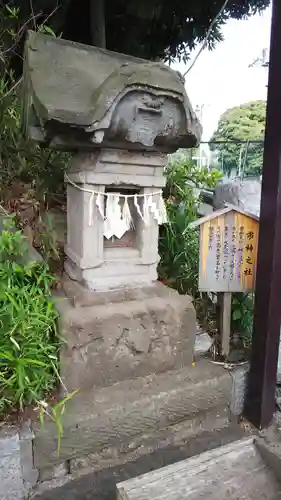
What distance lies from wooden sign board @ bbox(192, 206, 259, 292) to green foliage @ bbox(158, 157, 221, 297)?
68 cm

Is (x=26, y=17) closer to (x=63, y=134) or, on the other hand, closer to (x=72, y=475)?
(x=63, y=134)

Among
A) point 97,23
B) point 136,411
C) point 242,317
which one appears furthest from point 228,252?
point 97,23

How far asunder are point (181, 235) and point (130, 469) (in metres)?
1.95

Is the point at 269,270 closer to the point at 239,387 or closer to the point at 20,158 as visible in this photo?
→ the point at 239,387

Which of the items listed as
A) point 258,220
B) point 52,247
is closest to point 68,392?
point 52,247

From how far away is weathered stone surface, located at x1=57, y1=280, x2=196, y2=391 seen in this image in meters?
2.02

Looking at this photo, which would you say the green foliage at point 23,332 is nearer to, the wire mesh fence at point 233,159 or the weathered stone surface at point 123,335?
the weathered stone surface at point 123,335

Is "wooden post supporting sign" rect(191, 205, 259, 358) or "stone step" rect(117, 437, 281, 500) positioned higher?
"wooden post supporting sign" rect(191, 205, 259, 358)

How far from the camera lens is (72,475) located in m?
2.00

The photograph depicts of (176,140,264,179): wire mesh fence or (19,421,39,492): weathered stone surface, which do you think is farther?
(176,140,264,179): wire mesh fence

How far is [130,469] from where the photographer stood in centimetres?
207

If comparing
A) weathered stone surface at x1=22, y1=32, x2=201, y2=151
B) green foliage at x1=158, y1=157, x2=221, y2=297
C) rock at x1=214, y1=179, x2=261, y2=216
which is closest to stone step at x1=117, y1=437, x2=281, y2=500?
green foliage at x1=158, y1=157, x2=221, y2=297

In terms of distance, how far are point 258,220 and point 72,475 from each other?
1.96 m

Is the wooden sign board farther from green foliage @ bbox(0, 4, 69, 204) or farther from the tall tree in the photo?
the tall tree
